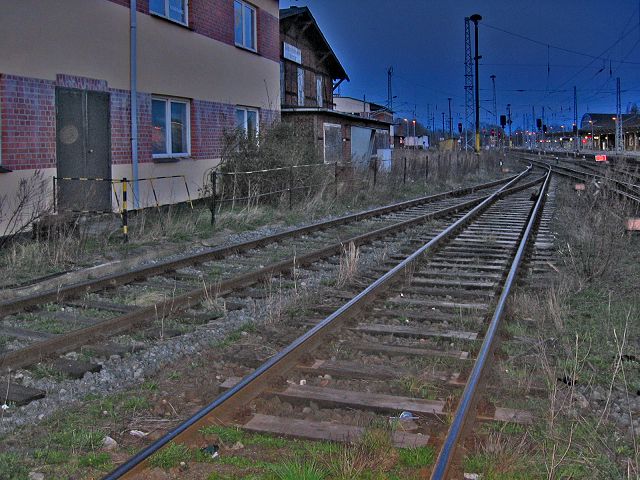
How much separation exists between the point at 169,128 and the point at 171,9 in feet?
9.64

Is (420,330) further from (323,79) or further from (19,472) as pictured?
(323,79)

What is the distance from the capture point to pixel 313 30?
104ft

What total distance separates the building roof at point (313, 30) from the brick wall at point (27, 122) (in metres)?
16.1

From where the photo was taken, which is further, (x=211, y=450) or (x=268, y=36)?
(x=268, y=36)

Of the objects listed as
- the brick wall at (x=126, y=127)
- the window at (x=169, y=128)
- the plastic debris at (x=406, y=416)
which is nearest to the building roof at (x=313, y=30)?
the window at (x=169, y=128)

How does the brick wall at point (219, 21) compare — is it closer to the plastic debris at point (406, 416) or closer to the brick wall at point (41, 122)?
the brick wall at point (41, 122)

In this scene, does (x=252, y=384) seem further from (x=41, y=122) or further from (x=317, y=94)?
(x=317, y=94)

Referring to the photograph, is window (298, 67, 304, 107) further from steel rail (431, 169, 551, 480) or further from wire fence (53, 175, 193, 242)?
steel rail (431, 169, 551, 480)

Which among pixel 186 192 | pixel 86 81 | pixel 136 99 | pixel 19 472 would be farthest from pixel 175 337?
pixel 186 192

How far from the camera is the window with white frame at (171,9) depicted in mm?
17000

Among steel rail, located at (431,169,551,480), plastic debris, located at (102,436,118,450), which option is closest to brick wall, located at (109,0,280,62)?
steel rail, located at (431,169,551,480)

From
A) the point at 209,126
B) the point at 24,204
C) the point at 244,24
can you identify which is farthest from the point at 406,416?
the point at 244,24

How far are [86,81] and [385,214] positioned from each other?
26.2 ft

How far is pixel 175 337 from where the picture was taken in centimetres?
673
